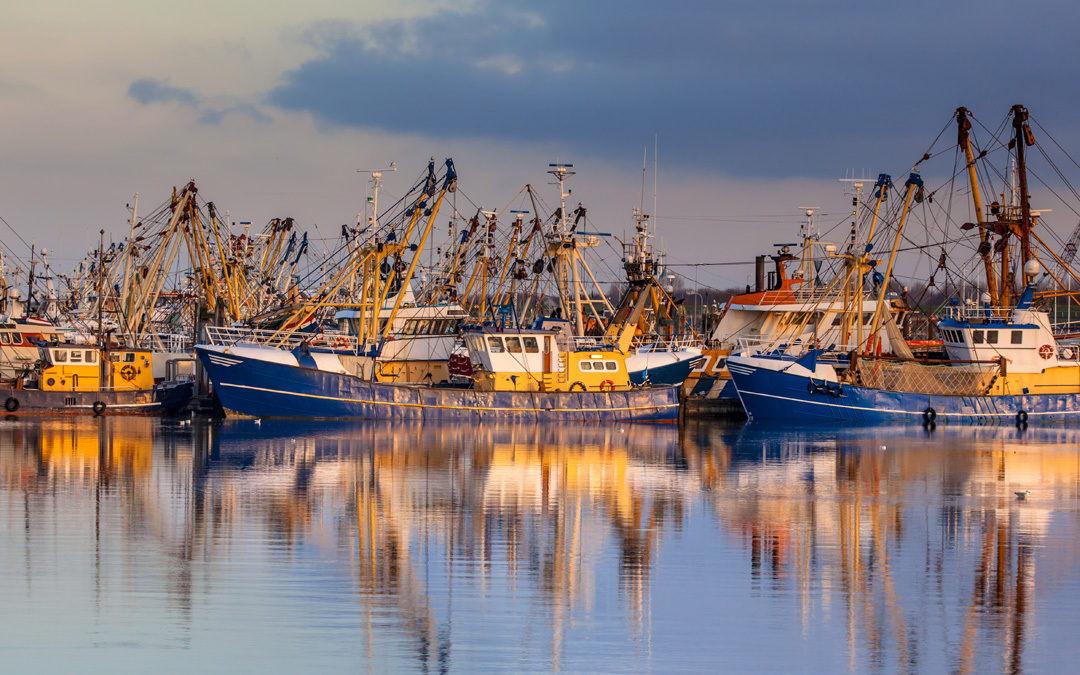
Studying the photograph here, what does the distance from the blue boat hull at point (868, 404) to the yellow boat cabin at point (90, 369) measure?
83.2 feet

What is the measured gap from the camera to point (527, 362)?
49969 millimetres

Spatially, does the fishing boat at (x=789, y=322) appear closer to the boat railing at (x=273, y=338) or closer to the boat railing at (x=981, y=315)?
the boat railing at (x=981, y=315)

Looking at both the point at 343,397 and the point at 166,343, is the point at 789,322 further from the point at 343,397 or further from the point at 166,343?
the point at 166,343

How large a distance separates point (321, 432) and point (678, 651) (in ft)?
99.8

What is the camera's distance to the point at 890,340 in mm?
59344

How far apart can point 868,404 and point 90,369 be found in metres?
31.9

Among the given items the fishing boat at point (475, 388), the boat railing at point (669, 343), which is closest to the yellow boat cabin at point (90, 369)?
the fishing boat at point (475, 388)

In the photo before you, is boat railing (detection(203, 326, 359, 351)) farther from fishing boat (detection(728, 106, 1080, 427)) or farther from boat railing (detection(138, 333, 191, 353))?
fishing boat (detection(728, 106, 1080, 427))

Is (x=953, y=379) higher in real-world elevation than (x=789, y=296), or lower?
lower

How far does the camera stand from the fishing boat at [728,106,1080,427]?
170 feet

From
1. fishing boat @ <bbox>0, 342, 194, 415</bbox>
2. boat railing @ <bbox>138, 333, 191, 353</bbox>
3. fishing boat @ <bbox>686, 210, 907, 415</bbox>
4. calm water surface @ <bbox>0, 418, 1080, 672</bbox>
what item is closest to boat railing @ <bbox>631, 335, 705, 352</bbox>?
fishing boat @ <bbox>686, 210, 907, 415</bbox>

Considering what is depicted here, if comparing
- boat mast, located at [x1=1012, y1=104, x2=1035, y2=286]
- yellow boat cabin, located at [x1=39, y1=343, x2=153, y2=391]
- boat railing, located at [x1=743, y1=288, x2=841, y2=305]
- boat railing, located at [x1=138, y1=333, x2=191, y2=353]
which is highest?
boat mast, located at [x1=1012, y1=104, x2=1035, y2=286]

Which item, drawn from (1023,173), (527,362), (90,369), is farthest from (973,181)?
(90,369)

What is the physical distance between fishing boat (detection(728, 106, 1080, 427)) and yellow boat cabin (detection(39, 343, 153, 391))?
24887 mm
